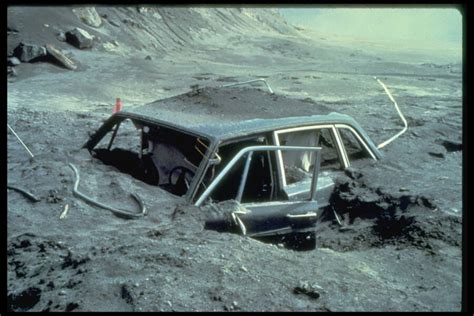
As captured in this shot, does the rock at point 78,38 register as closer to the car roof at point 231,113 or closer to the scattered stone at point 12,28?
the scattered stone at point 12,28

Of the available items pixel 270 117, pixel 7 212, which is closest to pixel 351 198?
pixel 270 117

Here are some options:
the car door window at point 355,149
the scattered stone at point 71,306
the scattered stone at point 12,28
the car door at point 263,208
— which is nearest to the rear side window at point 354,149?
the car door window at point 355,149

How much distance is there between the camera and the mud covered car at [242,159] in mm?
4039

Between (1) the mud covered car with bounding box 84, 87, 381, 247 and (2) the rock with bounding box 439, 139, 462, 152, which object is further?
(2) the rock with bounding box 439, 139, 462, 152

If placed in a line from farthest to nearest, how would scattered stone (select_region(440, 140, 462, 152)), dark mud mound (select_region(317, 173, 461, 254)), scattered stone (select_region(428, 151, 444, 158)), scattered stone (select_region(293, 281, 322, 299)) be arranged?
scattered stone (select_region(440, 140, 462, 152)) → scattered stone (select_region(428, 151, 444, 158)) → dark mud mound (select_region(317, 173, 461, 254)) → scattered stone (select_region(293, 281, 322, 299))

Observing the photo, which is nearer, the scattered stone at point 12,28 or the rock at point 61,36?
the scattered stone at point 12,28

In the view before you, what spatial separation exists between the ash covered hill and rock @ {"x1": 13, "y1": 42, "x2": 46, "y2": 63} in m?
0.32

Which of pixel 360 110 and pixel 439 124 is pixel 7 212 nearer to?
pixel 439 124

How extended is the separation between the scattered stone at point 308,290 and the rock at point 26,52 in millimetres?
14440

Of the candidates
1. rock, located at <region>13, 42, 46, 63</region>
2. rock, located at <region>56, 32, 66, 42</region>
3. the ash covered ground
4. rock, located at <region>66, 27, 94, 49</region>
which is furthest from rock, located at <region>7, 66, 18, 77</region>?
the ash covered ground

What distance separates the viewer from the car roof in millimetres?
4273

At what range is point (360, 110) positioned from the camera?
12.4 m

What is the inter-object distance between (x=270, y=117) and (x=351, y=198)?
1.19 metres

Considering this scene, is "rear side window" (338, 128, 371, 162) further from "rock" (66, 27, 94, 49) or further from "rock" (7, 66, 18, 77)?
"rock" (66, 27, 94, 49)
